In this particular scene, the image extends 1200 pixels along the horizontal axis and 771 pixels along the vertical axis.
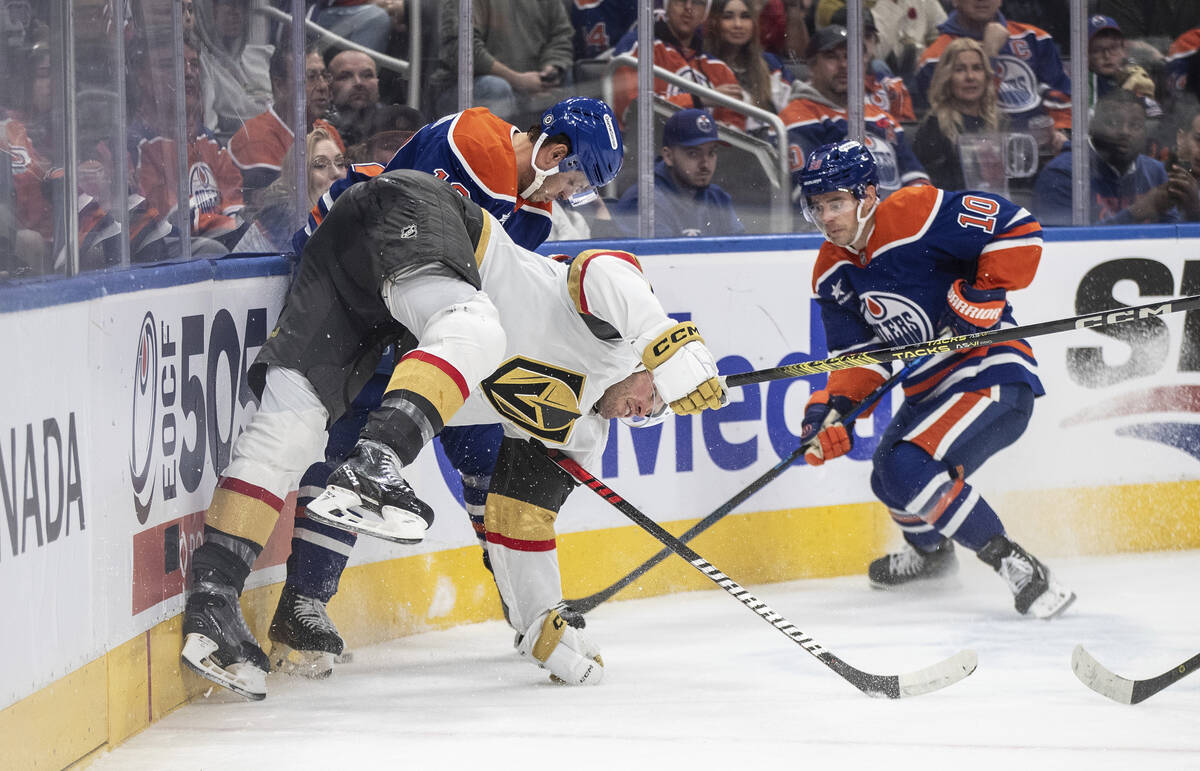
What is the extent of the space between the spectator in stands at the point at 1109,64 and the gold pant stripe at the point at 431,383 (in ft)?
9.73

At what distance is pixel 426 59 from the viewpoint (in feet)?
12.5

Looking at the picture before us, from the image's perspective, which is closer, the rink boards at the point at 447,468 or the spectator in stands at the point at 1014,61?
the rink boards at the point at 447,468

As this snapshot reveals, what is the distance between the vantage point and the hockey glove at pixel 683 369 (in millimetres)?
2473

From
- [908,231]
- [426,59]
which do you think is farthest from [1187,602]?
[426,59]

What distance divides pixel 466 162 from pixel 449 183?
0.12 meters

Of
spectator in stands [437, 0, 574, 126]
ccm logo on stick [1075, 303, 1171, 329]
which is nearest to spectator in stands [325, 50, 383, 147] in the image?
spectator in stands [437, 0, 574, 126]

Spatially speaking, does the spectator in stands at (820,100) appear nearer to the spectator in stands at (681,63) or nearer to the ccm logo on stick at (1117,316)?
the spectator in stands at (681,63)

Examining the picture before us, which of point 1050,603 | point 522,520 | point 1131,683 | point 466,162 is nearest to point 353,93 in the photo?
point 466,162

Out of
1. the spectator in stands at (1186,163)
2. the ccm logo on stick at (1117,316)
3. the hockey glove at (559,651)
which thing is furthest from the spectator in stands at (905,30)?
the hockey glove at (559,651)

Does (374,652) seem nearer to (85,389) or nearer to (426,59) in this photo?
(85,389)

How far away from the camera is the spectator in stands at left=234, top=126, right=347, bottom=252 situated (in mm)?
3242

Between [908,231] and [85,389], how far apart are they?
2.12 m

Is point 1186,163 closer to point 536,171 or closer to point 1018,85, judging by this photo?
point 1018,85

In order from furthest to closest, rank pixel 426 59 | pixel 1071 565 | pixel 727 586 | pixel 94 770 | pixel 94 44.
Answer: pixel 1071 565, pixel 426 59, pixel 727 586, pixel 94 44, pixel 94 770
